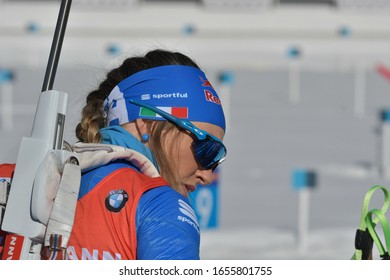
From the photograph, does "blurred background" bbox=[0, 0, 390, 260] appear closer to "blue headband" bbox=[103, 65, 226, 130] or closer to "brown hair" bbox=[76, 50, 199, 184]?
"brown hair" bbox=[76, 50, 199, 184]

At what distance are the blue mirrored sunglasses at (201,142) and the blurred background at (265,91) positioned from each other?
396mm

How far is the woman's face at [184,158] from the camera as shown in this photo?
Answer: 2.16m

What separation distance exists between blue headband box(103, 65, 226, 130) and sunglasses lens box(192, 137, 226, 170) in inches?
2.4

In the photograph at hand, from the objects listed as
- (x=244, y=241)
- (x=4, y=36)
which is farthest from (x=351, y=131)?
(x=4, y=36)

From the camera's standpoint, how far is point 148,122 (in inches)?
86.0

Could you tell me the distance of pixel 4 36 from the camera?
78.6ft

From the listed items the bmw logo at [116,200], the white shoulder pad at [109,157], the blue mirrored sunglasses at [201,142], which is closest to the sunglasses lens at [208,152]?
the blue mirrored sunglasses at [201,142]

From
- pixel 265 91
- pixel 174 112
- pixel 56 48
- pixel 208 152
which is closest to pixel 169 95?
pixel 174 112

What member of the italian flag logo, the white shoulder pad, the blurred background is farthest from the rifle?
the blurred background

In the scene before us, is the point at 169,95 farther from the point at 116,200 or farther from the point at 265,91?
the point at 265,91

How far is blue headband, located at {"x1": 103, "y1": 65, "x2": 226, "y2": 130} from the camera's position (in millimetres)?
2180

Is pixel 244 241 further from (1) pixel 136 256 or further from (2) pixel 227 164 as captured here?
(1) pixel 136 256

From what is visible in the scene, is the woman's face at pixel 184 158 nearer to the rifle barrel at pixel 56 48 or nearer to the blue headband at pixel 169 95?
the blue headband at pixel 169 95

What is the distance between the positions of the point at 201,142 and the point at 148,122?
127 mm
